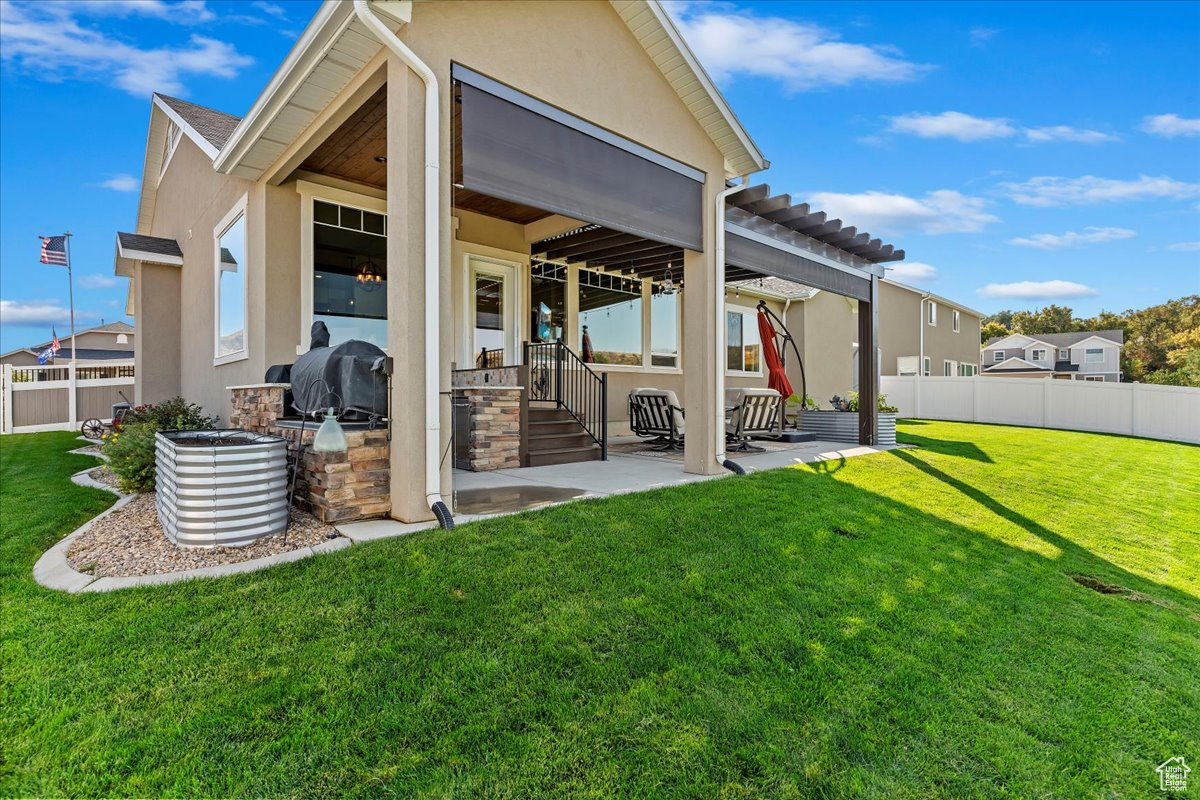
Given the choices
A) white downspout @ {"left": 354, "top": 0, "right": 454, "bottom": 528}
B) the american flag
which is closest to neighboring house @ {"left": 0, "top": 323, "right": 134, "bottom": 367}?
the american flag

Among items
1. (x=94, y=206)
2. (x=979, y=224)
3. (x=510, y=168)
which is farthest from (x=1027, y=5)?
(x=94, y=206)

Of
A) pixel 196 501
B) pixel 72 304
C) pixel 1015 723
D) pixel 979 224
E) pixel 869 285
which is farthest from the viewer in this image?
pixel 979 224

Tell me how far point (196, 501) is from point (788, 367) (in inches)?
582

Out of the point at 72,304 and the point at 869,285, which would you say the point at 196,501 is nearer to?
the point at 869,285

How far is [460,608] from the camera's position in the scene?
2.90 metres

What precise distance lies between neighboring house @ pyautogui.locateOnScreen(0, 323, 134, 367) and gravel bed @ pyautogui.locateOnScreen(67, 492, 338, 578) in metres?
30.3

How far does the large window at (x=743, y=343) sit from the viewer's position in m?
13.9

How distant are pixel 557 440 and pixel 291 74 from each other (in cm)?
503

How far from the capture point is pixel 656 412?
9.20 metres

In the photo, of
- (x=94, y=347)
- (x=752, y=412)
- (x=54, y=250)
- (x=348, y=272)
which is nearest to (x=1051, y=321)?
(x=752, y=412)

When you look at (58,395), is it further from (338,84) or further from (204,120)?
(338,84)

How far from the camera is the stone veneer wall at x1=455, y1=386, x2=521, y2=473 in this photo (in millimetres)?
6938

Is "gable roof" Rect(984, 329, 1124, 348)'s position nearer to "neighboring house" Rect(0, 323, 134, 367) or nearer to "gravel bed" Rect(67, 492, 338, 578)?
"gravel bed" Rect(67, 492, 338, 578)

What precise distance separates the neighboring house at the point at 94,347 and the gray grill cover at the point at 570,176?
31.5 meters
